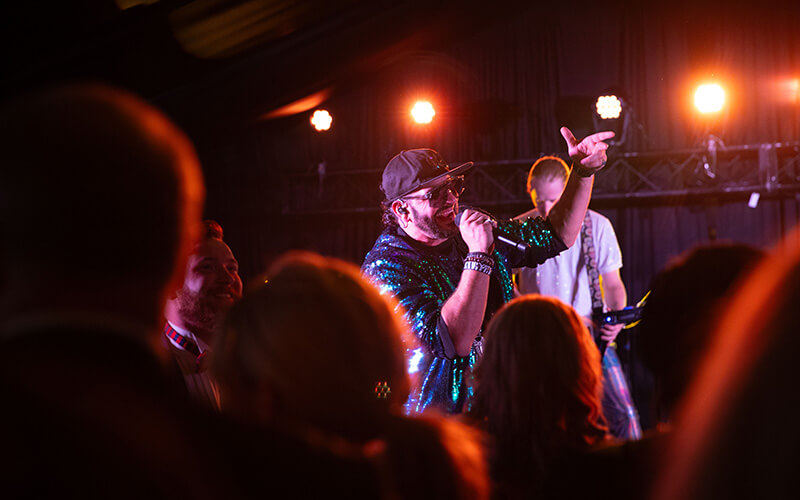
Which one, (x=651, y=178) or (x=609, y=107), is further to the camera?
(x=609, y=107)

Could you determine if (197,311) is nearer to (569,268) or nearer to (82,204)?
(82,204)

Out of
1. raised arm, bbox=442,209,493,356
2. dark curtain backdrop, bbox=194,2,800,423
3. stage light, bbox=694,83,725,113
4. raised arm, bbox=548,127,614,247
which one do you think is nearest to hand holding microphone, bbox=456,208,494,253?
raised arm, bbox=442,209,493,356

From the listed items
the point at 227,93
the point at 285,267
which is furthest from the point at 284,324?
the point at 227,93

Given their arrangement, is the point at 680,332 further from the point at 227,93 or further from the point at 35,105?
the point at 227,93

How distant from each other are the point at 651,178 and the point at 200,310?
21.4 ft

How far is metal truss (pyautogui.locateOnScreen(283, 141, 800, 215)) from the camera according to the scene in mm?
7582

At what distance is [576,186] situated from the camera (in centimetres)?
296

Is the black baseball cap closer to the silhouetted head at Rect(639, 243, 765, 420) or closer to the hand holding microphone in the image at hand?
the hand holding microphone

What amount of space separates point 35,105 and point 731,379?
29.2 inches

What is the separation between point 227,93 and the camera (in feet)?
22.3

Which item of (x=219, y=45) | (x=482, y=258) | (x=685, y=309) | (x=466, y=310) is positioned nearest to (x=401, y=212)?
(x=482, y=258)

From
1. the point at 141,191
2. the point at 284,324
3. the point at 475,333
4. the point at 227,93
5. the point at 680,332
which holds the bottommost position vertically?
the point at 475,333

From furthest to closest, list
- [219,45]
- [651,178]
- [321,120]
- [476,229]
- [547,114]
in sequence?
1. [321,120]
2. [547,114]
3. [651,178]
4. [219,45]
5. [476,229]

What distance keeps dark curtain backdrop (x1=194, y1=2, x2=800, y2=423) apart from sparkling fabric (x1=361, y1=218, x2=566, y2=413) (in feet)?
18.1
